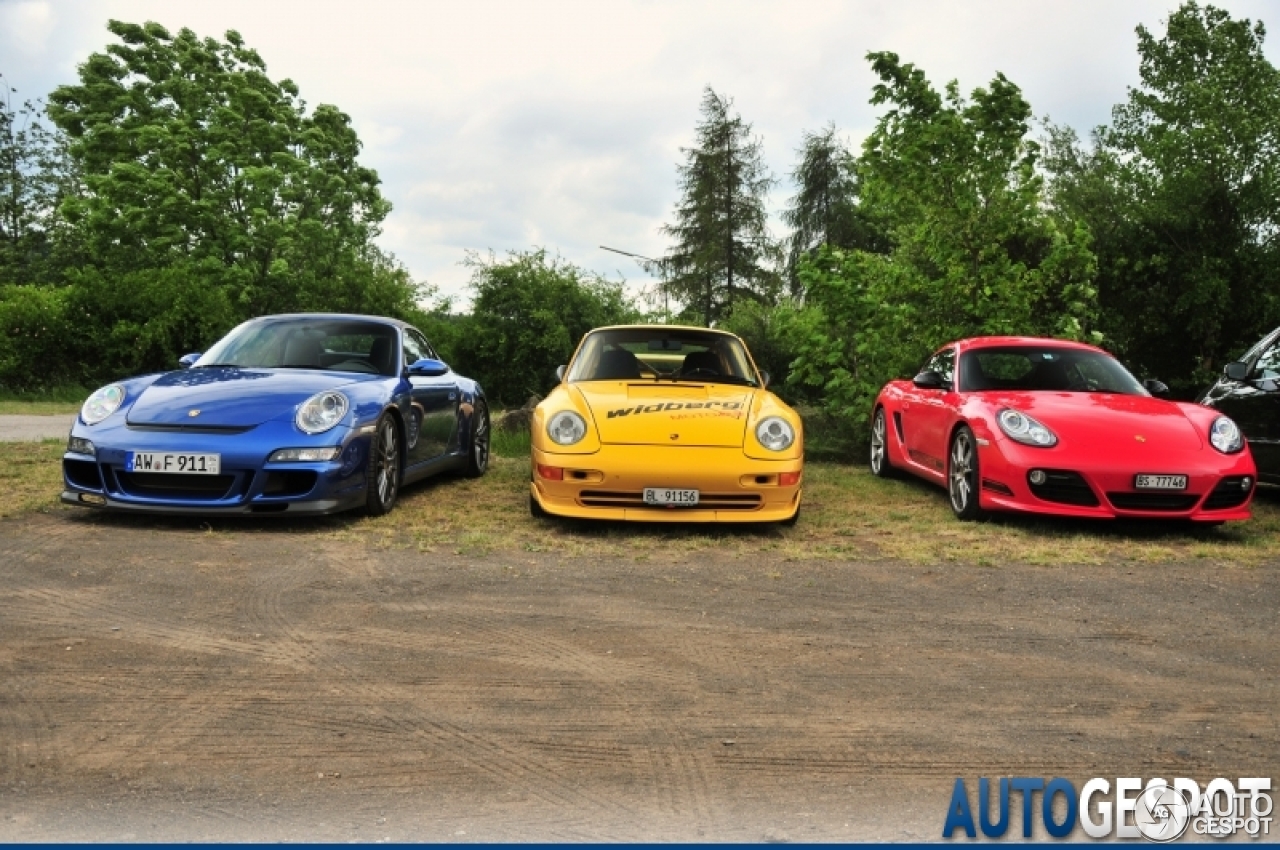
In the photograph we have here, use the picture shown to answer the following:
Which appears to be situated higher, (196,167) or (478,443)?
(196,167)

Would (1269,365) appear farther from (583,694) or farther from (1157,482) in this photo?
(583,694)

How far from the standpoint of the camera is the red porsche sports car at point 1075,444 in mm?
7469

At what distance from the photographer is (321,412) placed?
7.33 metres

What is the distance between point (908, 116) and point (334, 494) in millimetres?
8375

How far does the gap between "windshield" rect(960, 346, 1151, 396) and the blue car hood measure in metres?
4.93

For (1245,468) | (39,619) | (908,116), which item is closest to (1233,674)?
(1245,468)

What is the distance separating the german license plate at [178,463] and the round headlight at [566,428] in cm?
207

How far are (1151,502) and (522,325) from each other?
1408 cm

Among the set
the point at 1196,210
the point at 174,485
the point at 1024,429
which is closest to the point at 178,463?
the point at 174,485

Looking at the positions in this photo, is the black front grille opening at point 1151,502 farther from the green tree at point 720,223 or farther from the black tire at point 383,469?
the green tree at point 720,223

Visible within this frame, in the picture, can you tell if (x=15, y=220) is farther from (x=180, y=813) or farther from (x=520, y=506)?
(x=180, y=813)

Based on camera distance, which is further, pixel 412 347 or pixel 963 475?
pixel 412 347

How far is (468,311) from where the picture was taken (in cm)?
2070

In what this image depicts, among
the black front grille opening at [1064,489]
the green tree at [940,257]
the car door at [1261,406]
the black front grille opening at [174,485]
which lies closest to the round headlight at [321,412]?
the black front grille opening at [174,485]
